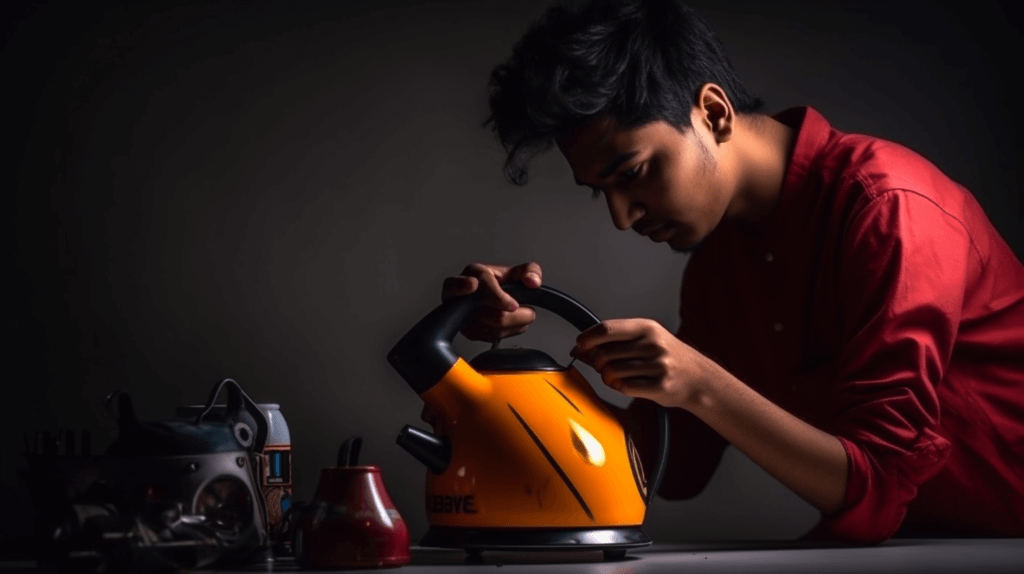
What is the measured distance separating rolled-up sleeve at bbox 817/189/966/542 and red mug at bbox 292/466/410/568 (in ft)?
1.46

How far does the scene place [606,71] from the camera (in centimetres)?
112

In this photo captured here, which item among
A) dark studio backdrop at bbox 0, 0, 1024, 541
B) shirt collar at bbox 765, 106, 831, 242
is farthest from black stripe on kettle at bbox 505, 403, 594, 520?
dark studio backdrop at bbox 0, 0, 1024, 541

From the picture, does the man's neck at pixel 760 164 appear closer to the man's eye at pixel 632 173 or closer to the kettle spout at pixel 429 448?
the man's eye at pixel 632 173

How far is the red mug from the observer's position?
854mm

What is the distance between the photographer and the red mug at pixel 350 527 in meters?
0.85

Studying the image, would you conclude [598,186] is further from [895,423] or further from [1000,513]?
[1000,513]

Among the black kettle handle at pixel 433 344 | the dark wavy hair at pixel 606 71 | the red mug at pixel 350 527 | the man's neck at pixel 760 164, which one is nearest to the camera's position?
the red mug at pixel 350 527

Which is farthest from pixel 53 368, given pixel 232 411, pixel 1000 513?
pixel 1000 513

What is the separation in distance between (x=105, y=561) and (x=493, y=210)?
96 centimetres

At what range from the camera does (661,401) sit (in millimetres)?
1021

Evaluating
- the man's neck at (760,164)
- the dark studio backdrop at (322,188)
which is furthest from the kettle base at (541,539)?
the dark studio backdrop at (322,188)

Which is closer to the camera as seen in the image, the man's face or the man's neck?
the man's face

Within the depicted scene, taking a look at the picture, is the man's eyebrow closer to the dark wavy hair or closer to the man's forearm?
the dark wavy hair

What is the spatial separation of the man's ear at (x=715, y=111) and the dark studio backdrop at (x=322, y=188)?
0.48 meters
